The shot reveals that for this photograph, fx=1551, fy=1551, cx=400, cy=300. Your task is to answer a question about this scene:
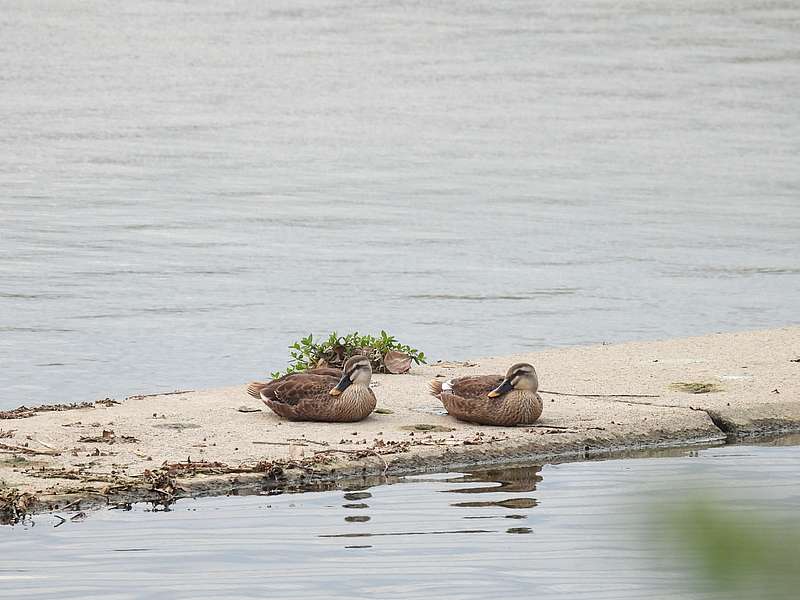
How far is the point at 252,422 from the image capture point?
9094mm

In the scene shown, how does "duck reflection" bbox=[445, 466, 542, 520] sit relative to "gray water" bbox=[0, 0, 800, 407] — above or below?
below

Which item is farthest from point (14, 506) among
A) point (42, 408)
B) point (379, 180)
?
point (379, 180)

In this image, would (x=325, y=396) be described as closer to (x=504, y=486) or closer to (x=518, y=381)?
(x=518, y=381)

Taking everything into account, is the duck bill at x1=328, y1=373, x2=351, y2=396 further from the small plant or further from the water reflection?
the small plant

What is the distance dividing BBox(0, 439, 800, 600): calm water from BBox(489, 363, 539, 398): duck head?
75cm

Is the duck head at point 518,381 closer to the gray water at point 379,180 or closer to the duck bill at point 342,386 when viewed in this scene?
the duck bill at point 342,386

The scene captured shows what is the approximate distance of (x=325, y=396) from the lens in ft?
29.1

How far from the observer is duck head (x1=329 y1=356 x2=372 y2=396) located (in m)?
8.73

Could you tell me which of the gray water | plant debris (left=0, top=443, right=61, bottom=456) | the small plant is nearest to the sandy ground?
plant debris (left=0, top=443, right=61, bottom=456)

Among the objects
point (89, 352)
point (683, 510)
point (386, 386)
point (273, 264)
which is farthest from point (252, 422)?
point (273, 264)

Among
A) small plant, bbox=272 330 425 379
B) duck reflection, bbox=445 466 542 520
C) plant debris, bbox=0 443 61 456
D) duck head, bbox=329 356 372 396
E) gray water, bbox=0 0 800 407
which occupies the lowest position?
duck reflection, bbox=445 466 542 520

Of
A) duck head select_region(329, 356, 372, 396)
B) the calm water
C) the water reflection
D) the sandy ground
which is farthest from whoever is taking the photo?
duck head select_region(329, 356, 372, 396)

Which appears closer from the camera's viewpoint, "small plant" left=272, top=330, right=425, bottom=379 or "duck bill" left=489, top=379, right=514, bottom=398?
"duck bill" left=489, top=379, right=514, bottom=398

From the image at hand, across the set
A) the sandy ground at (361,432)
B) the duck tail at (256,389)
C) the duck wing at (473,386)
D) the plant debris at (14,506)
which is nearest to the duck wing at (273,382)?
the duck tail at (256,389)
